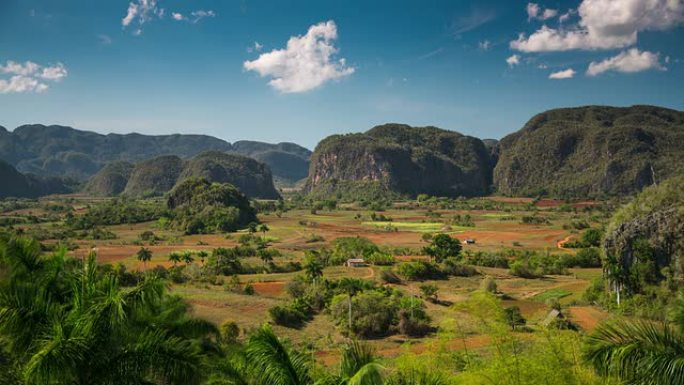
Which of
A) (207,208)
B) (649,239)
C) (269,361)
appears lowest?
(207,208)

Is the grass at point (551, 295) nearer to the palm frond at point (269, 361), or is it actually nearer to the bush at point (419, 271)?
the bush at point (419, 271)

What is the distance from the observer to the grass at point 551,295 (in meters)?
42.7

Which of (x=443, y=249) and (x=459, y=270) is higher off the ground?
(x=443, y=249)

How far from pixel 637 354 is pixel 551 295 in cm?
3948

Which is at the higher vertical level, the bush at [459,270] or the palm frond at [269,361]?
the palm frond at [269,361]

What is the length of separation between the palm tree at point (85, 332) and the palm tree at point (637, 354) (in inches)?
262

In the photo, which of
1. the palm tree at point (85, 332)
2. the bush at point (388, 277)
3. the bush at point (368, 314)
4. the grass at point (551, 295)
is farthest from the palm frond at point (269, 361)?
the bush at point (388, 277)

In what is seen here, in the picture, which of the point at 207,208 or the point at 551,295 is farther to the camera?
the point at 207,208

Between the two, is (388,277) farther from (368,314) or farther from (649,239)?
(649,239)

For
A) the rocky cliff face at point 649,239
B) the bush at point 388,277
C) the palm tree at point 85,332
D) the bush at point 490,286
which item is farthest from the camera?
the bush at point 388,277

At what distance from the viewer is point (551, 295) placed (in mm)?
43750

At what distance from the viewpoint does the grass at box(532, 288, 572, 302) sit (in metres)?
42.7

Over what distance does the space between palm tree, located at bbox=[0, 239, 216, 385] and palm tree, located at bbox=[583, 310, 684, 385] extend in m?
6.66

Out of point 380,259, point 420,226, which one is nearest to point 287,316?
point 380,259
